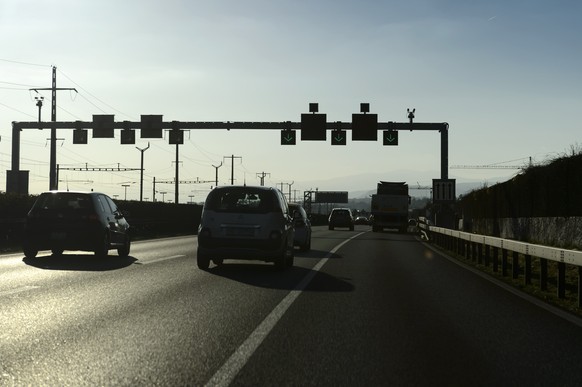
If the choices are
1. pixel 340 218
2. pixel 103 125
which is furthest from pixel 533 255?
pixel 340 218

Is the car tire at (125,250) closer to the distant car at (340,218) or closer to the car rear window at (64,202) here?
the car rear window at (64,202)

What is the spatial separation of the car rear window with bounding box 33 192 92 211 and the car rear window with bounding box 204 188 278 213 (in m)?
3.59

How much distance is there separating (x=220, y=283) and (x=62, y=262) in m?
5.60

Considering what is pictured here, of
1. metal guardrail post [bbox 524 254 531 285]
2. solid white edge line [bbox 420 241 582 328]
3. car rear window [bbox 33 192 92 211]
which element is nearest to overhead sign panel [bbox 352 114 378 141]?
solid white edge line [bbox 420 241 582 328]

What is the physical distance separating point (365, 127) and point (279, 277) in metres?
28.1

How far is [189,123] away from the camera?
42.1 m

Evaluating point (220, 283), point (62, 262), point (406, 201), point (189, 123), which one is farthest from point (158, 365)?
point (406, 201)

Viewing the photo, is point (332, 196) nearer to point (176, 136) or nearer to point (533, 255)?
point (176, 136)

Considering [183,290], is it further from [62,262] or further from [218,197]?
[62,262]

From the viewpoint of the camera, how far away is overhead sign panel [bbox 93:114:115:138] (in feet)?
141

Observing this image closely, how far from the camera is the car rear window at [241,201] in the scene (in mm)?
Result: 15375

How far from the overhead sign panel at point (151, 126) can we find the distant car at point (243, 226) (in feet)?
91.4

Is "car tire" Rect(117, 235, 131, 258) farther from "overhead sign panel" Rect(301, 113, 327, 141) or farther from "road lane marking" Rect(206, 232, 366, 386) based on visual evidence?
"overhead sign panel" Rect(301, 113, 327, 141)

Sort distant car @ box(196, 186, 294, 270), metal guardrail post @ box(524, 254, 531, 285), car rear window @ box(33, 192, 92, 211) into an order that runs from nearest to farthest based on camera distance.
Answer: metal guardrail post @ box(524, 254, 531, 285) < distant car @ box(196, 186, 294, 270) < car rear window @ box(33, 192, 92, 211)
